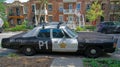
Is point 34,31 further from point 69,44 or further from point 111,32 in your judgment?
point 111,32

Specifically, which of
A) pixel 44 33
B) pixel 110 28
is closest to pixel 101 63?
pixel 44 33

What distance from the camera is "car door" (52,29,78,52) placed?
946 cm

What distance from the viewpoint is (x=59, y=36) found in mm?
9742

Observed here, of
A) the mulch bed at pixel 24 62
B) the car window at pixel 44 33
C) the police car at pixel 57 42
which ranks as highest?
the car window at pixel 44 33

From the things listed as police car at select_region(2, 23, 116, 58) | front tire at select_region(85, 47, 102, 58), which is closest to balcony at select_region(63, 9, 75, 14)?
police car at select_region(2, 23, 116, 58)

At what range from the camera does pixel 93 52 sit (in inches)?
374

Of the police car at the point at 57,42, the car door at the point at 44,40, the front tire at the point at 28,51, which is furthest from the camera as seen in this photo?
the front tire at the point at 28,51

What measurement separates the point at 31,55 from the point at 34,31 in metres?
1.16

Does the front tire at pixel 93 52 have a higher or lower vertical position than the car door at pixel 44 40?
lower

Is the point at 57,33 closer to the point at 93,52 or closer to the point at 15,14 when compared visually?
the point at 93,52

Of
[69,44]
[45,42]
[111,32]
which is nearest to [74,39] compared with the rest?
[69,44]

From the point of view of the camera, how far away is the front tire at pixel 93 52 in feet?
31.1

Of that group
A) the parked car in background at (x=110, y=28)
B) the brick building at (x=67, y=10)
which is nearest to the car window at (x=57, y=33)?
the parked car in background at (x=110, y=28)

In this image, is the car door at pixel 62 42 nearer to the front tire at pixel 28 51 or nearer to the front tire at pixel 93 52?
the front tire at pixel 93 52
